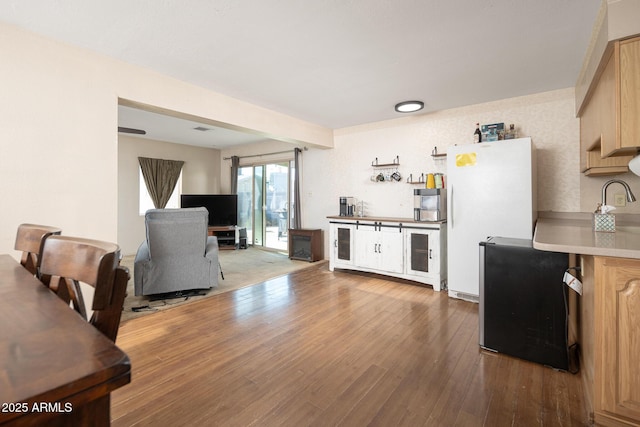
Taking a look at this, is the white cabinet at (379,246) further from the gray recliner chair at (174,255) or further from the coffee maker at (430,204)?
the gray recliner chair at (174,255)

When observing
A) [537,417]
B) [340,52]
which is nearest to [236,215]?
[340,52]

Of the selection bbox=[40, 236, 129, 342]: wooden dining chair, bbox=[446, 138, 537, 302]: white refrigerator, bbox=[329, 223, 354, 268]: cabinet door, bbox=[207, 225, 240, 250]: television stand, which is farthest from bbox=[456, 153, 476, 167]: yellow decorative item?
bbox=[207, 225, 240, 250]: television stand

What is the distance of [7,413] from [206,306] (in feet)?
9.64

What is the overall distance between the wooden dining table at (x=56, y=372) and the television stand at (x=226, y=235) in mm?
6252

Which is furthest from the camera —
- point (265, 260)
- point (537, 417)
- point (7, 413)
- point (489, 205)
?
point (265, 260)

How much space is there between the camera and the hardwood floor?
5.15ft

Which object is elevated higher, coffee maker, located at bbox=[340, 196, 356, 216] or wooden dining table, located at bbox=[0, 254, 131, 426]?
coffee maker, located at bbox=[340, 196, 356, 216]

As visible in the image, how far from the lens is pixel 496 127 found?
354 centimetres

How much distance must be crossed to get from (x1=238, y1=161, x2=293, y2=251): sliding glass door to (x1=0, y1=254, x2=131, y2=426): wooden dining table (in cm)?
569

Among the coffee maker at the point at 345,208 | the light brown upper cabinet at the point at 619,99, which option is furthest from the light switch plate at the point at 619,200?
the coffee maker at the point at 345,208

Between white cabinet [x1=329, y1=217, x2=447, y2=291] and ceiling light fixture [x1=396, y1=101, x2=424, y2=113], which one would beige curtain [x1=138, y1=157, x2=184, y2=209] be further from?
ceiling light fixture [x1=396, y1=101, x2=424, y2=113]

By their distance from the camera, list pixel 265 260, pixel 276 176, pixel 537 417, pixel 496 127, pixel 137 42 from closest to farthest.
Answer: pixel 537 417 → pixel 137 42 → pixel 496 127 → pixel 265 260 → pixel 276 176

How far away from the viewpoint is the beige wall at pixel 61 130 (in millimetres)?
2160

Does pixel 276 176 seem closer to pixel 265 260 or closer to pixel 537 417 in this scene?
pixel 265 260
